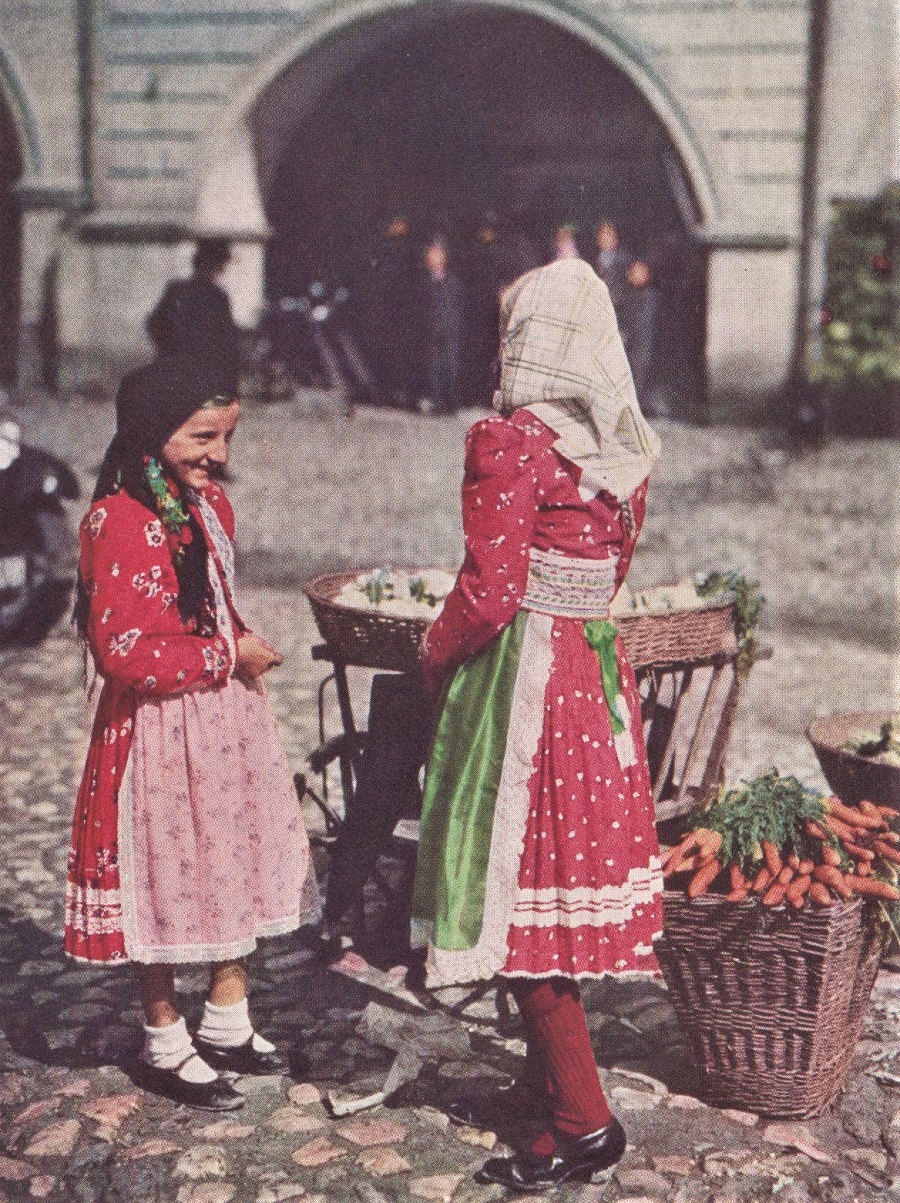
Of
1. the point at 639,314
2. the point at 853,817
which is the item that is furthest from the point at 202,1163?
the point at 639,314

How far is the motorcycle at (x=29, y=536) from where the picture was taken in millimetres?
8422

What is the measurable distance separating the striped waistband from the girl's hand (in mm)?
662

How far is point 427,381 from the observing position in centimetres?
1636

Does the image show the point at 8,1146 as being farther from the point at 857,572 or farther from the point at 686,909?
the point at 857,572

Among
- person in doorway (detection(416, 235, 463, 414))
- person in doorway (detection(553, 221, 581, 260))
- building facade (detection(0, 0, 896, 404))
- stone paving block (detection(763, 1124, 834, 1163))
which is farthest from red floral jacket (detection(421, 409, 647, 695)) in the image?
person in doorway (detection(553, 221, 581, 260))

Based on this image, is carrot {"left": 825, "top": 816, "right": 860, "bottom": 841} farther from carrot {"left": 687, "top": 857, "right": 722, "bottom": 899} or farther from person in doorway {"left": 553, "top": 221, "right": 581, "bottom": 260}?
person in doorway {"left": 553, "top": 221, "right": 581, "bottom": 260}

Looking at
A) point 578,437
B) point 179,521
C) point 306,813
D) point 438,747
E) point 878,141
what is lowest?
point 306,813

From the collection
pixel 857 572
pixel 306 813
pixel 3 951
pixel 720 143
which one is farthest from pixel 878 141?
pixel 3 951

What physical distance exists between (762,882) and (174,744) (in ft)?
4.73

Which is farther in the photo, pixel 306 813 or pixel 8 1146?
pixel 306 813

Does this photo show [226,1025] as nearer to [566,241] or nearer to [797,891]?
[797,891]

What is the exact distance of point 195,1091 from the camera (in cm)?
384

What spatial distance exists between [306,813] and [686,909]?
2.64 m

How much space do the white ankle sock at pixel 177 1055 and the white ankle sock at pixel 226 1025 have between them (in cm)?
9
